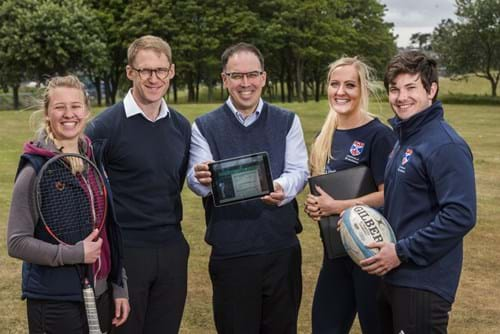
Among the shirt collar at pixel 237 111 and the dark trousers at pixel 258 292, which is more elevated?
the shirt collar at pixel 237 111

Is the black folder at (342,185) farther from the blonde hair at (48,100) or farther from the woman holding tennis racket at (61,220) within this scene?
the blonde hair at (48,100)

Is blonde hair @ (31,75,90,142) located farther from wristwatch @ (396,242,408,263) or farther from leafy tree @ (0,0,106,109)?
leafy tree @ (0,0,106,109)

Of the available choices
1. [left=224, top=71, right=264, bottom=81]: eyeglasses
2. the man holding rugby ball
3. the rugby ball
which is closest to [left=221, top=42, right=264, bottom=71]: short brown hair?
[left=224, top=71, right=264, bottom=81]: eyeglasses

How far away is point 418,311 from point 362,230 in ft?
2.06

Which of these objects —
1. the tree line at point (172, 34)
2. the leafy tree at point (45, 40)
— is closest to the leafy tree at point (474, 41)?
the tree line at point (172, 34)

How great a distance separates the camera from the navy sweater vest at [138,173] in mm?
4211

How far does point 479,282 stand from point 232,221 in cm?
468

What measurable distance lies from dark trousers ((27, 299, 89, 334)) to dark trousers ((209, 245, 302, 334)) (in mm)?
1229

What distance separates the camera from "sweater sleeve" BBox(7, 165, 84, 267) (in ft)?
10.8

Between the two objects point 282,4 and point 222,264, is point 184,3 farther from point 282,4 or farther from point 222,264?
point 222,264

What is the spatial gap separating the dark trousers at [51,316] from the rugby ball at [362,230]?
1.82 meters

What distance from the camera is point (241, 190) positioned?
4.12m

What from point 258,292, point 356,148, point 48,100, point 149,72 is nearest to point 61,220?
point 48,100

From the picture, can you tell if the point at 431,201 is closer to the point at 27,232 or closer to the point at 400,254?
the point at 400,254
